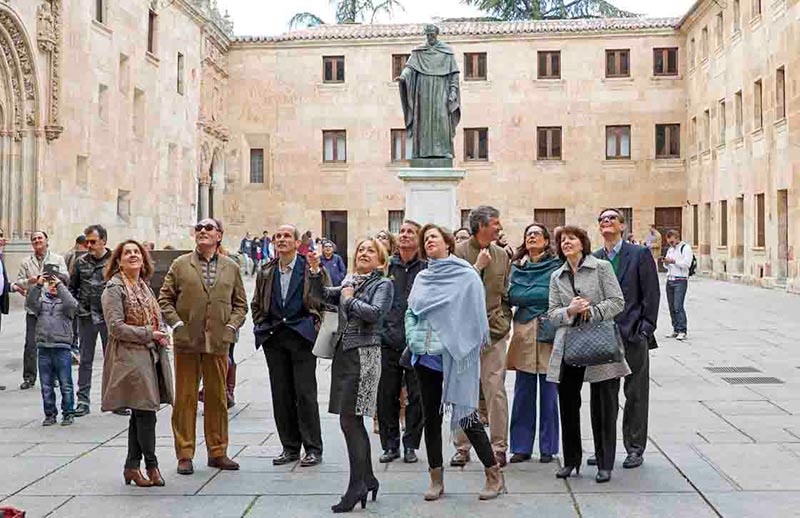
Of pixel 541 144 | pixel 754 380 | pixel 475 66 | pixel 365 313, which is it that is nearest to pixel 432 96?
pixel 754 380

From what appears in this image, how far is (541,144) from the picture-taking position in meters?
38.2

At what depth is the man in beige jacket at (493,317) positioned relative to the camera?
6977mm

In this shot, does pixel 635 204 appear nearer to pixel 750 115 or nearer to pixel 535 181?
pixel 535 181

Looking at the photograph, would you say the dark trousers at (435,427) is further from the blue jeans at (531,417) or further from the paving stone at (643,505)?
the blue jeans at (531,417)

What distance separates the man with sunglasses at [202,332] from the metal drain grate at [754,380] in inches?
247

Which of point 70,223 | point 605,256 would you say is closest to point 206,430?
point 605,256

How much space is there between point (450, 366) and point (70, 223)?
1954cm

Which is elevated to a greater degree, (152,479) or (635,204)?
(635,204)

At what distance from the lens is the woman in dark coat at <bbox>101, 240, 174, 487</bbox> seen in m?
6.37

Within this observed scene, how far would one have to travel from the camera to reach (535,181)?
38.2m

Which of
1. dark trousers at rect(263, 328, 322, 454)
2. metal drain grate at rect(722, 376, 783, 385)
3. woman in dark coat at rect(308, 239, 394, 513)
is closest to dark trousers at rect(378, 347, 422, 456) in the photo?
dark trousers at rect(263, 328, 322, 454)

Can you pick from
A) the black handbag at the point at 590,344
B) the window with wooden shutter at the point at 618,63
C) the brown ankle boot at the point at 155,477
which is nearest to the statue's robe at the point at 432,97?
the black handbag at the point at 590,344

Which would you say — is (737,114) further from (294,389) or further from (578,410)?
(294,389)

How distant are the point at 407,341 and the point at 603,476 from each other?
167cm
